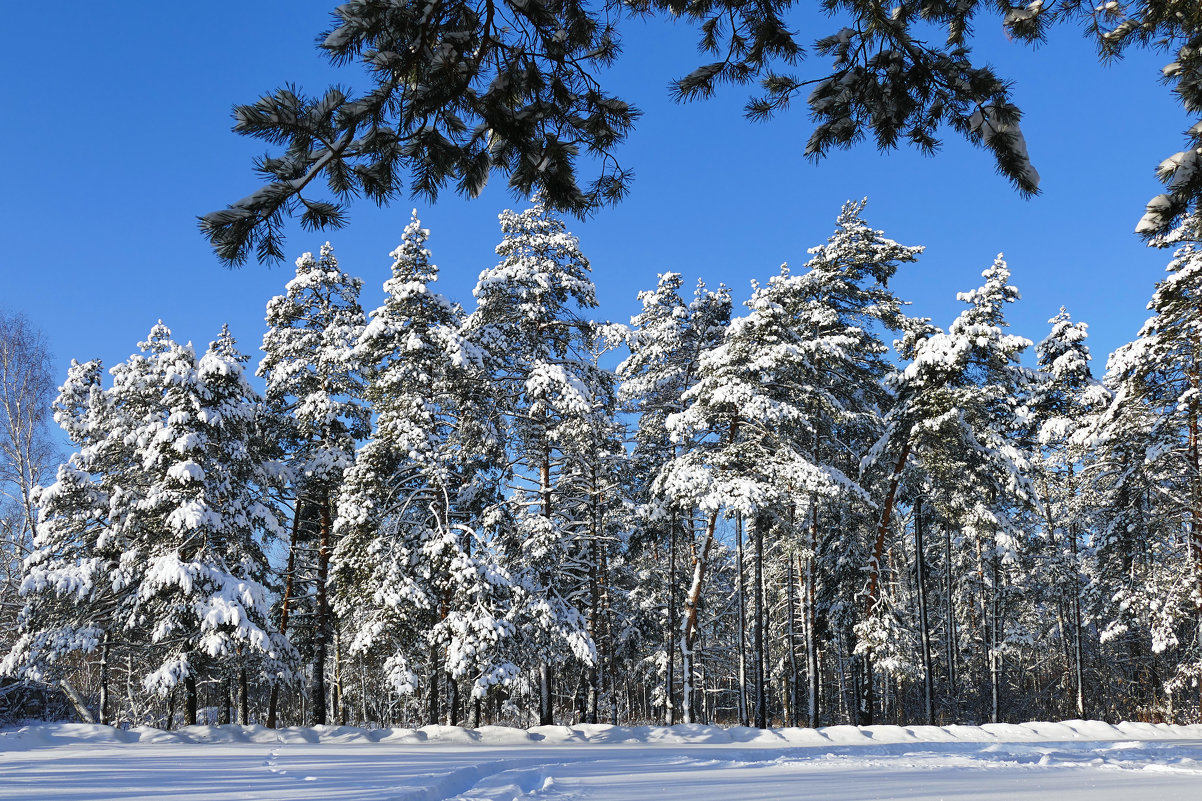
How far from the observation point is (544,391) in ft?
55.9

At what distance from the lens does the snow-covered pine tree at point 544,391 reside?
54.0 feet

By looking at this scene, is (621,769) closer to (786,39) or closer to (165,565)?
(786,39)

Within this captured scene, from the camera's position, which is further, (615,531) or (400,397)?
(615,531)

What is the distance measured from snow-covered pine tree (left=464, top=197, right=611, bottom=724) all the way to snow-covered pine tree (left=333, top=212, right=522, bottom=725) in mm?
776

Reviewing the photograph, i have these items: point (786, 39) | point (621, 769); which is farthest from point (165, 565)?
point (786, 39)

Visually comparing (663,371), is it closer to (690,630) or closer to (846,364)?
(846,364)

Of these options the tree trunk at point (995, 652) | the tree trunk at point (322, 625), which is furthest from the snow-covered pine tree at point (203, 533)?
the tree trunk at point (995, 652)

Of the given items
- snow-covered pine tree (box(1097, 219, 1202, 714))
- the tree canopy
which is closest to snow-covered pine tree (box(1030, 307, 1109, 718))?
snow-covered pine tree (box(1097, 219, 1202, 714))

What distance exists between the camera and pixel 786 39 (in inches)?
185

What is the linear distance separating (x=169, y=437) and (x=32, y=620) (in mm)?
7337

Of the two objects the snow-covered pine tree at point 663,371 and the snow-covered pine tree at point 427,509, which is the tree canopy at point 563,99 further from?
the snow-covered pine tree at point 663,371

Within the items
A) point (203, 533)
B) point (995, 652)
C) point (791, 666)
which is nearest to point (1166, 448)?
point (995, 652)

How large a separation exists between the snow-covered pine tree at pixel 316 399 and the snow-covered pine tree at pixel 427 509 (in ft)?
5.05

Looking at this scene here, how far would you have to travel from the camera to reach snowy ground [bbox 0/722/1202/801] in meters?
7.23
